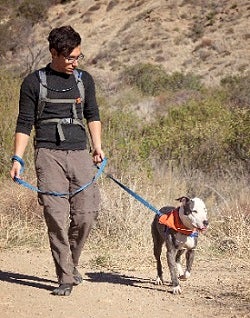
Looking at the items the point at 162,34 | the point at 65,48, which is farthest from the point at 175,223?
the point at 162,34

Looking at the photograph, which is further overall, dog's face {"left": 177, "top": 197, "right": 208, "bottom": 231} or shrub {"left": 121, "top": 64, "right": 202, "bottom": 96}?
shrub {"left": 121, "top": 64, "right": 202, "bottom": 96}

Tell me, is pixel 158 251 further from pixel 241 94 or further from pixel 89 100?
pixel 241 94

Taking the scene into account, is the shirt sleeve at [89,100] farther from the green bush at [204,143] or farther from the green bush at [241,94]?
the green bush at [241,94]

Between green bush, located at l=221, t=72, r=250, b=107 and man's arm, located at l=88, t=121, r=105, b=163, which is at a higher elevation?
man's arm, located at l=88, t=121, r=105, b=163

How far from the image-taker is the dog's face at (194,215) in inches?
247

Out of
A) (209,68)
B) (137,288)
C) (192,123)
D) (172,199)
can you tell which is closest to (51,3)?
(209,68)

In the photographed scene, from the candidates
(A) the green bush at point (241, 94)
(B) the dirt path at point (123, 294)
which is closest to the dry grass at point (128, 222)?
(B) the dirt path at point (123, 294)

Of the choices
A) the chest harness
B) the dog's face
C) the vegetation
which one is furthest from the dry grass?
the chest harness

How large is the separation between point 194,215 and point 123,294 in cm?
90

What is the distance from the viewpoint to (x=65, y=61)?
19.1ft

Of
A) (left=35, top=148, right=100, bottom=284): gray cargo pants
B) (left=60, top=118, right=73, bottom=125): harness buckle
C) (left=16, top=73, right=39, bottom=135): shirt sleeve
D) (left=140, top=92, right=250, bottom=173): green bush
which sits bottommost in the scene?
(left=140, top=92, right=250, bottom=173): green bush

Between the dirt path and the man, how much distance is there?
29cm

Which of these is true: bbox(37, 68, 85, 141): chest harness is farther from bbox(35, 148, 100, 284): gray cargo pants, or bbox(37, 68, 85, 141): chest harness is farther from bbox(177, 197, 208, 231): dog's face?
bbox(177, 197, 208, 231): dog's face

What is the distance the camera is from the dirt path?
561cm
